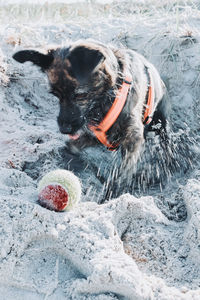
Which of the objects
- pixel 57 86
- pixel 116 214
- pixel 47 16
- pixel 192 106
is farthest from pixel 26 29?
pixel 116 214

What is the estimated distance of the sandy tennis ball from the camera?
6.42ft

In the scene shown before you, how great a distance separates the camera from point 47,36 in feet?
16.1

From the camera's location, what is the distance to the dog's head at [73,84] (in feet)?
8.89

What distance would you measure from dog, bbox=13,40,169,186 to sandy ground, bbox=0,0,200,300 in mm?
375

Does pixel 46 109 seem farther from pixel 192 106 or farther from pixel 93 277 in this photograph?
pixel 93 277

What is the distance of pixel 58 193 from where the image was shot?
1963mm

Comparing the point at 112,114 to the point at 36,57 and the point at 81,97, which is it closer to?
the point at 81,97

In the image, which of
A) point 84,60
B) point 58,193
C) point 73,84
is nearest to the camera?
point 58,193

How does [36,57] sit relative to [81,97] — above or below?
above

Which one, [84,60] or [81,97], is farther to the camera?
[81,97]

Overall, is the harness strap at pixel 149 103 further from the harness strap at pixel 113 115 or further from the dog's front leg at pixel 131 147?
the harness strap at pixel 113 115

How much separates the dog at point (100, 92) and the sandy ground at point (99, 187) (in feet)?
1.23

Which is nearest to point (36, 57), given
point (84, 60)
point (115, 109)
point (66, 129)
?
point (84, 60)

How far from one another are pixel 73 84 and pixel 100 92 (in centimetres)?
31
